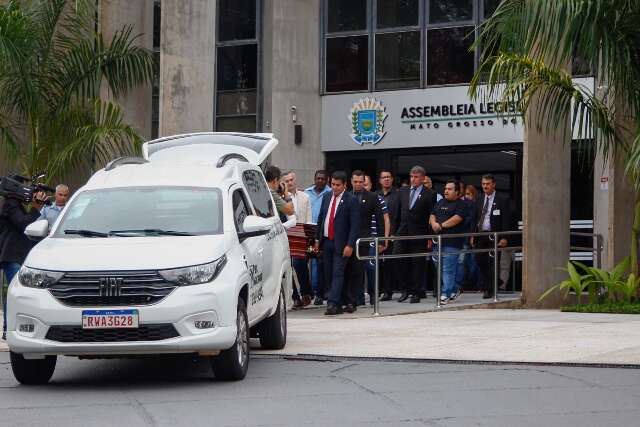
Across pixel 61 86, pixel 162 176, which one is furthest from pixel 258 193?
pixel 61 86

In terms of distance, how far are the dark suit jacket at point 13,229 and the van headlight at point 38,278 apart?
3822 mm

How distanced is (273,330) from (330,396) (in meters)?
3.16

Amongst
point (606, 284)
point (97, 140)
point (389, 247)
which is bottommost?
point (606, 284)

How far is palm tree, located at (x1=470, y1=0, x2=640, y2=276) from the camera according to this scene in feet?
53.4

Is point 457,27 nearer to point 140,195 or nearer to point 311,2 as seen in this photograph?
point 311,2

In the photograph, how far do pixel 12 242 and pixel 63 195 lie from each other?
2.60 metres

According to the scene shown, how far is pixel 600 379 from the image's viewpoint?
33.9 ft

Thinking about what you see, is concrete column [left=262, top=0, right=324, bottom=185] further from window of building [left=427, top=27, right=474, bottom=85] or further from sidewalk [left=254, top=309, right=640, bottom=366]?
sidewalk [left=254, top=309, right=640, bottom=366]

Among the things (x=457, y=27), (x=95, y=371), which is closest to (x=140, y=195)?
(x=95, y=371)

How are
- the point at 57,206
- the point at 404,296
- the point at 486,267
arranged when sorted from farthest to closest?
1. the point at 486,267
2. the point at 404,296
3. the point at 57,206

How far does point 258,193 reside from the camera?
1289 centimetres

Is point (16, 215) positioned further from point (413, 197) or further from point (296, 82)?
point (296, 82)

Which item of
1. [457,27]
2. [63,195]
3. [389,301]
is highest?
[457,27]

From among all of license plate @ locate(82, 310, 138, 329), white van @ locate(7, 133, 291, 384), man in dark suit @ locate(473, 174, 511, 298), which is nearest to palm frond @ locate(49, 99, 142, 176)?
man in dark suit @ locate(473, 174, 511, 298)
